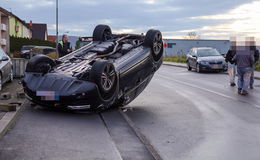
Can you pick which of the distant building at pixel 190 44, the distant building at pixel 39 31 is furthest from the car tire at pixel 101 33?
the distant building at pixel 39 31

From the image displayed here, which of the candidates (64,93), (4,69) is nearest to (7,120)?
(64,93)

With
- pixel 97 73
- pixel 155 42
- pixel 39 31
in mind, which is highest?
pixel 39 31

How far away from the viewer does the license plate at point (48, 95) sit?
25.3 feet

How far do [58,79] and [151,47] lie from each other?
273 centimetres

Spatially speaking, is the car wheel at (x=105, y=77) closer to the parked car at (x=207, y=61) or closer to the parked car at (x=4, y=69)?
the parked car at (x=4, y=69)

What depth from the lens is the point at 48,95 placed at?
7.77 metres

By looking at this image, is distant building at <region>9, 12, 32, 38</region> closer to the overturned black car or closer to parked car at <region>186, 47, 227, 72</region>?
parked car at <region>186, 47, 227, 72</region>

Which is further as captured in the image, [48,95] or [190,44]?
[190,44]

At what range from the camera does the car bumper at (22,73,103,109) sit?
7633mm

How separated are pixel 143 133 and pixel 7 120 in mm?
2390

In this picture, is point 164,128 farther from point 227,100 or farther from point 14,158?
point 227,100

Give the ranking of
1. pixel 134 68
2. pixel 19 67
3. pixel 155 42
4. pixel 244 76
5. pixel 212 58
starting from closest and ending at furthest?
pixel 134 68, pixel 155 42, pixel 244 76, pixel 19 67, pixel 212 58

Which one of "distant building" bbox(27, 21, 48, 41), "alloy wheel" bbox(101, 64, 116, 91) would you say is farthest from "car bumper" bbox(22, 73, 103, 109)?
"distant building" bbox(27, 21, 48, 41)

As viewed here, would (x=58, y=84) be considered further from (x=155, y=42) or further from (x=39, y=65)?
(x=155, y=42)
